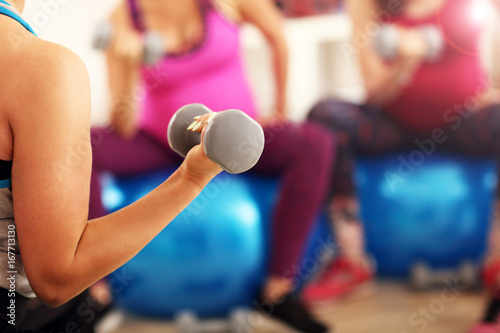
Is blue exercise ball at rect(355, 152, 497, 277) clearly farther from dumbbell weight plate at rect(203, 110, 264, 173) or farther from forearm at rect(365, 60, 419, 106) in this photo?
dumbbell weight plate at rect(203, 110, 264, 173)

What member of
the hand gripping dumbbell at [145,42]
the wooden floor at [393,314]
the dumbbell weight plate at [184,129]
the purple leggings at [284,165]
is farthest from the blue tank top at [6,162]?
the wooden floor at [393,314]

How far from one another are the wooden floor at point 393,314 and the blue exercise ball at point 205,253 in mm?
87

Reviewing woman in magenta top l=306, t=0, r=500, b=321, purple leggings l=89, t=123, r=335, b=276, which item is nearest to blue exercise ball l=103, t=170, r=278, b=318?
purple leggings l=89, t=123, r=335, b=276

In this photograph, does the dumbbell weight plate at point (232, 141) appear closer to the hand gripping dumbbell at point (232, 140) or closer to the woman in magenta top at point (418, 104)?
the hand gripping dumbbell at point (232, 140)

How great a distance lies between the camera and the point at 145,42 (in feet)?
3.05

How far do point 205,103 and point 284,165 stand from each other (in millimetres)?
187

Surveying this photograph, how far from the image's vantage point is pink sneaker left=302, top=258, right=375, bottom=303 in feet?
4.02

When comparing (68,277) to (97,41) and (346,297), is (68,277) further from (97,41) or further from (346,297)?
(346,297)

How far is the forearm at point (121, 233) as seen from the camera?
372mm

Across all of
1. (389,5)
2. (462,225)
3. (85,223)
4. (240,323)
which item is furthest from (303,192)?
(85,223)

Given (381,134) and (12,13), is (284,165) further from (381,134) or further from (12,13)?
(12,13)

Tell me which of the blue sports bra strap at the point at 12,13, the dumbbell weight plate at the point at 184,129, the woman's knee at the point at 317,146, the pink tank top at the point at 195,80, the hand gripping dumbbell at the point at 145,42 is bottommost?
the woman's knee at the point at 317,146

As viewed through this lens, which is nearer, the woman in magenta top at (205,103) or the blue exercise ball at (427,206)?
the woman in magenta top at (205,103)

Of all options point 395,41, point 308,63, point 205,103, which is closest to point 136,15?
point 205,103
